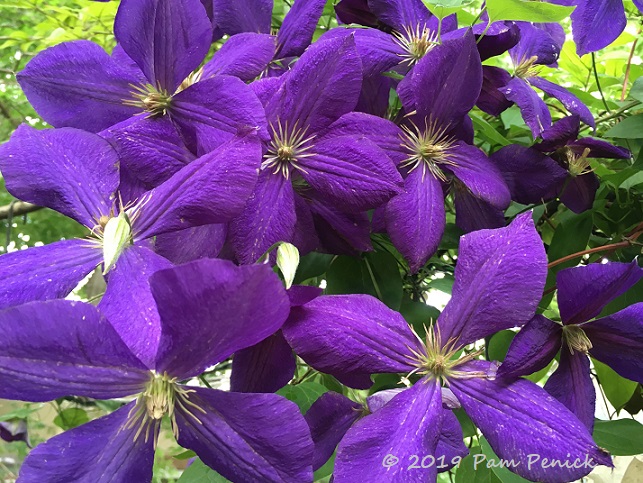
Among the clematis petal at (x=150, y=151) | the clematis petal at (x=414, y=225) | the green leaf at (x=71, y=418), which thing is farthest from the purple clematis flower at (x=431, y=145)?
the green leaf at (x=71, y=418)

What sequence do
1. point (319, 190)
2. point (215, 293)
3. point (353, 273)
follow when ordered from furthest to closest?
point (353, 273) < point (319, 190) < point (215, 293)

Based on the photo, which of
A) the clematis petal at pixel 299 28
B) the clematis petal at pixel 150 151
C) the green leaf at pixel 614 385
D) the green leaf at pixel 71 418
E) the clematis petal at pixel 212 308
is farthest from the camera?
the green leaf at pixel 71 418

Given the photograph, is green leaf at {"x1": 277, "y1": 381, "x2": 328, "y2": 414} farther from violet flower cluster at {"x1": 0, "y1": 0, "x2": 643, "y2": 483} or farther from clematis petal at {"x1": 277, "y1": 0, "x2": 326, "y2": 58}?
clematis petal at {"x1": 277, "y1": 0, "x2": 326, "y2": 58}

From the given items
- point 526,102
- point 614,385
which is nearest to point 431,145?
point 526,102

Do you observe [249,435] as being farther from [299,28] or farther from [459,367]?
[299,28]

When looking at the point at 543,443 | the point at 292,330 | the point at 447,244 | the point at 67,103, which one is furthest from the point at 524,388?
the point at 67,103

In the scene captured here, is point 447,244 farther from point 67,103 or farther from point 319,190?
point 67,103

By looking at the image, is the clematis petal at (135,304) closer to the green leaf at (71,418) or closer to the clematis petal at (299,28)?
the clematis petal at (299,28)
